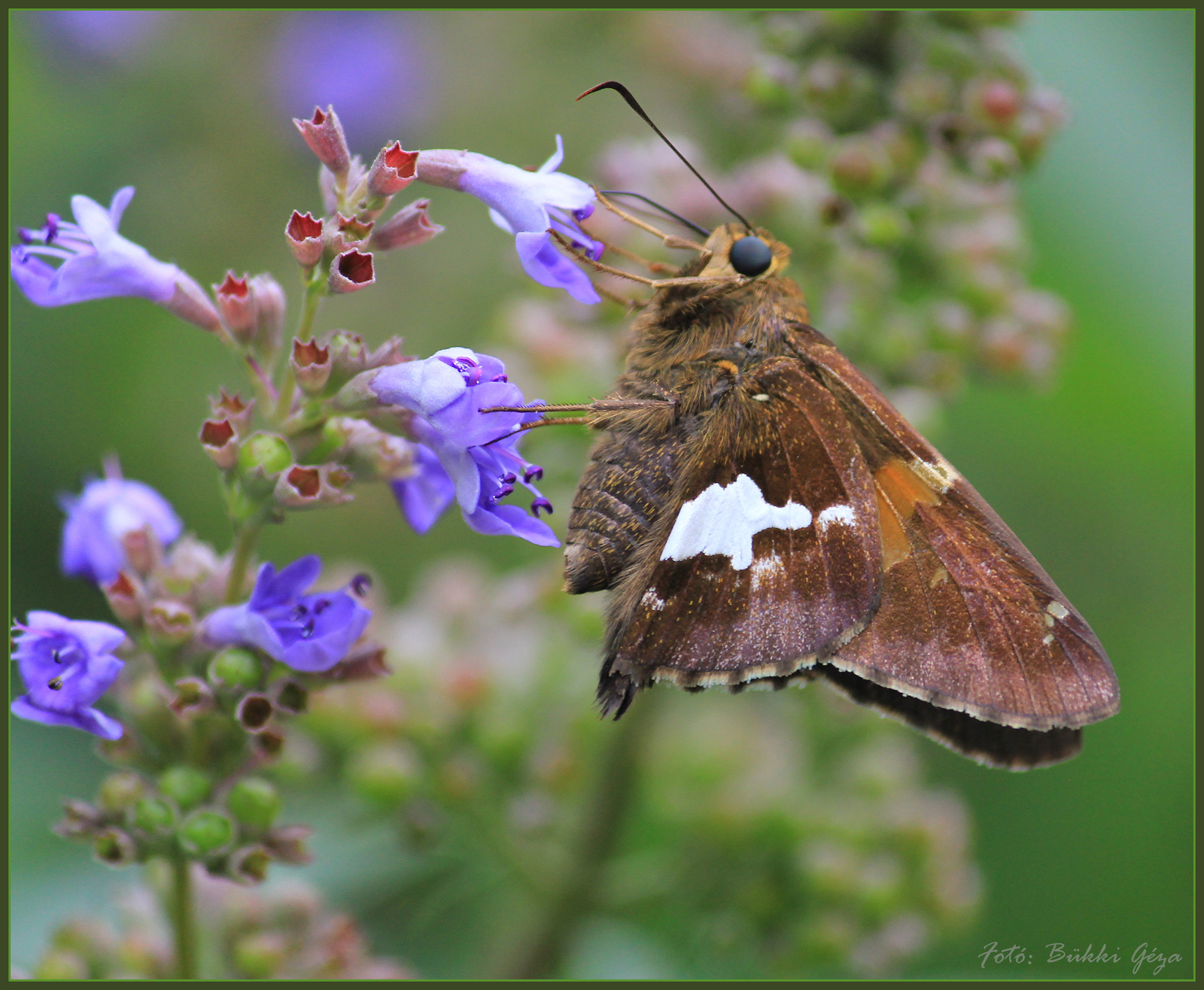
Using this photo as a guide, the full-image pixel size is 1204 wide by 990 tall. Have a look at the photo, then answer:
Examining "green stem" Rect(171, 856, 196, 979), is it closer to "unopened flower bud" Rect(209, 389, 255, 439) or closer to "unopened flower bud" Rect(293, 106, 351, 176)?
"unopened flower bud" Rect(209, 389, 255, 439)

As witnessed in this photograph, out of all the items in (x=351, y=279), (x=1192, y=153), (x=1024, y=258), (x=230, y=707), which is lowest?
(x=230, y=707)

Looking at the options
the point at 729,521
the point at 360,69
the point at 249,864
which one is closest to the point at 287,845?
the point at 249,864

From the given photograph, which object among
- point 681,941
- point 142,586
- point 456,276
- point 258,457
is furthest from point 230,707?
point 456,276

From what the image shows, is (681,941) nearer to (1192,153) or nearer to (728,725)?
(728,725)

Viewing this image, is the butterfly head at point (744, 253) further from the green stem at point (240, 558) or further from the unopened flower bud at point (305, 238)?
the green stem at point (240, 558)

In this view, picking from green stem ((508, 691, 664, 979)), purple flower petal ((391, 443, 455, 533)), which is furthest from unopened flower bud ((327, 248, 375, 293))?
green stem ((508, 691, 664, 979))

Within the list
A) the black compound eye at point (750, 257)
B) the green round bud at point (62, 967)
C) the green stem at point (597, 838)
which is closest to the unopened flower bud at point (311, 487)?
the black compound eye at point (750, 257)
